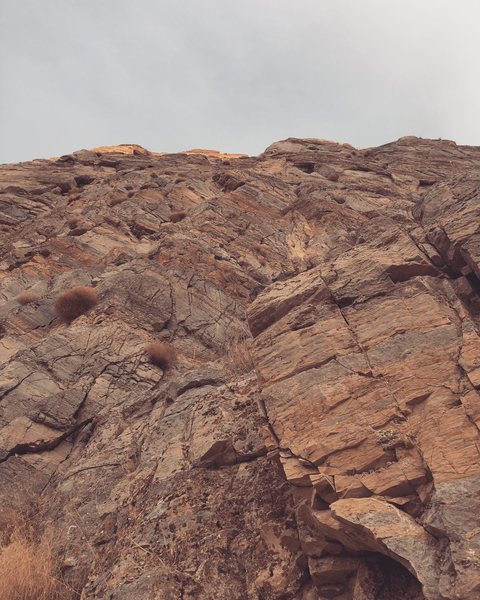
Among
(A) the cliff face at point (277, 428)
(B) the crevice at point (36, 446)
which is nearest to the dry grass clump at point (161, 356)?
(A) the cliff face at point (277, 428)

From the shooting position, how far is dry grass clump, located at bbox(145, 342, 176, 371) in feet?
51.1

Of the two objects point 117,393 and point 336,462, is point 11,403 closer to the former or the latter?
point 117,393

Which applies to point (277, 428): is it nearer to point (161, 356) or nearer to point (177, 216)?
point (161, 356)

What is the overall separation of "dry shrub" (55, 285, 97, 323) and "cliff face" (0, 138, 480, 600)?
0.52 metres

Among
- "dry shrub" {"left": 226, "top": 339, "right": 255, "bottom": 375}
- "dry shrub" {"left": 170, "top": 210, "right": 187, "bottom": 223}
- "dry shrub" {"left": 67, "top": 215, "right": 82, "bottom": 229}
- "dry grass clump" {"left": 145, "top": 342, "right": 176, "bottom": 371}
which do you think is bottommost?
"dry shrub" {"left": 226, "top": 339, "right": 255, "bottom": 375}

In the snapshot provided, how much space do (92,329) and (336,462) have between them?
11.4 metres

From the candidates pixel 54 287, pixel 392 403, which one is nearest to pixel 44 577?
pixel 392 403

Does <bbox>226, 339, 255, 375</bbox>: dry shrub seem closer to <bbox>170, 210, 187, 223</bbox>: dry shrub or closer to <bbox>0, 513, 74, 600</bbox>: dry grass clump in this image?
<bbox>0, 513, 74, 600</bbox>: dry grass clump

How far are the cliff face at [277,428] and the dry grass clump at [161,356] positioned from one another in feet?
0.63

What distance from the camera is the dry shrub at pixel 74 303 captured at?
17.7 metres

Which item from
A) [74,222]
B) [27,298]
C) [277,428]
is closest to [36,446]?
[277,428]

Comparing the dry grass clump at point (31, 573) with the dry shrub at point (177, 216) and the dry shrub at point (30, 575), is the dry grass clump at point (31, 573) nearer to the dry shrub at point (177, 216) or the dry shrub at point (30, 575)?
the dry shrub at point (30, 575)

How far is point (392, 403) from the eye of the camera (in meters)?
6.89

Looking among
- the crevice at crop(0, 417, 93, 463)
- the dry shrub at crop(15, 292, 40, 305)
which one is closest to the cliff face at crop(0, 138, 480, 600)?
the crevice at crop(0, 417, 93, 463)
